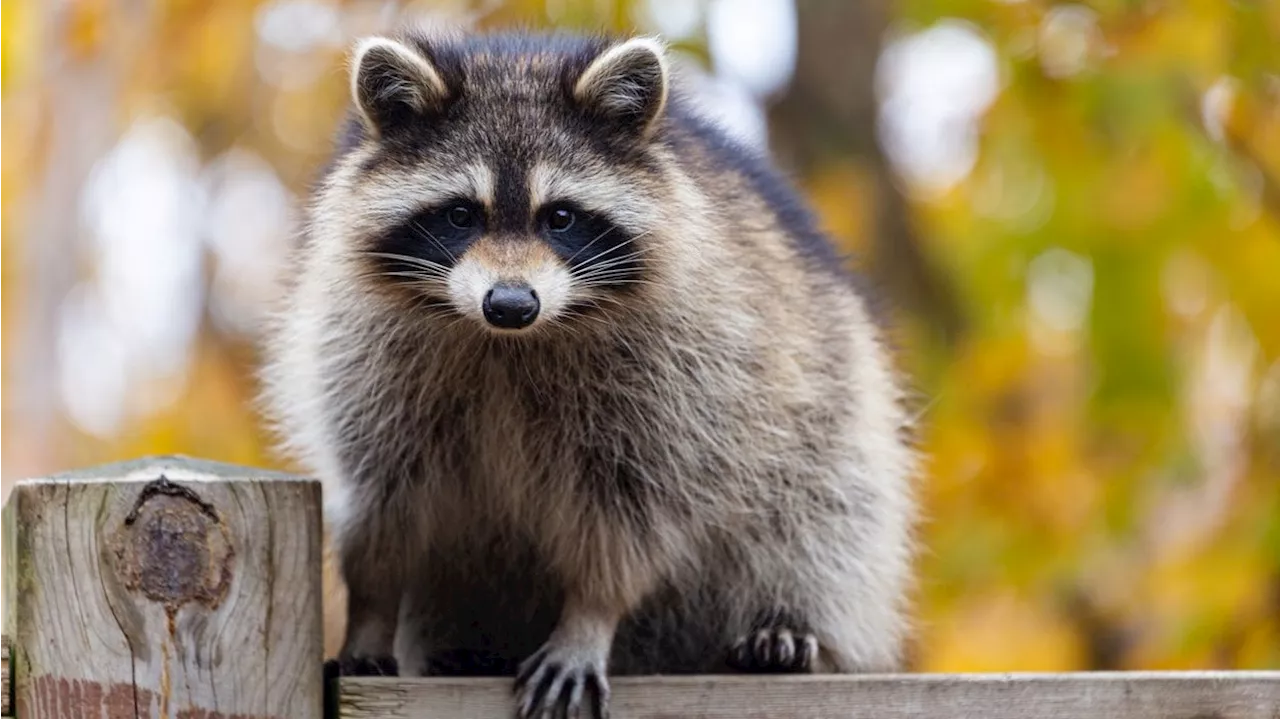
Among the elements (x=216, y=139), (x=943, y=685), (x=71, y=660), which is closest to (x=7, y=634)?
(x=71, y=660)

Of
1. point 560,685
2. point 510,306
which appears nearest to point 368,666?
point 560,685

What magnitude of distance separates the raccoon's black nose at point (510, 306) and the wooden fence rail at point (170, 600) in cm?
53

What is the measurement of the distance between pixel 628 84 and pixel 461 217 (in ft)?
1.37

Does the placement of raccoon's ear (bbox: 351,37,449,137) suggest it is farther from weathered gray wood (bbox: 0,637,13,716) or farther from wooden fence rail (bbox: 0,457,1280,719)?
weathered gray wood (bbox: 0,637,13,716)

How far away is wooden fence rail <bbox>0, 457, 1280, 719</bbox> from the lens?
2.13m

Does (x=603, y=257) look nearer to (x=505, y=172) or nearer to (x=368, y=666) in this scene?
(x=505, y=172)

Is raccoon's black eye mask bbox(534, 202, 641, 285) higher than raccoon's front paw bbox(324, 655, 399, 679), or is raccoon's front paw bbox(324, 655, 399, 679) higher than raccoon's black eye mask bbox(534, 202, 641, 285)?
raccoon's black eye mask bbox(534, 202, 641, 285)

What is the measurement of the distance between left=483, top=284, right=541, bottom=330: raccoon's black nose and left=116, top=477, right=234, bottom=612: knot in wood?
27.0 inches

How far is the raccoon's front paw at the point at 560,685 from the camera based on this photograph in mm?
2619

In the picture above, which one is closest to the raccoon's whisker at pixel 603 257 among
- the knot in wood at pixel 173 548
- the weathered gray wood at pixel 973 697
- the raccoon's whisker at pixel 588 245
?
the raccoon's whisker at pixel 588 245

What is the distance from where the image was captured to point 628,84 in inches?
121

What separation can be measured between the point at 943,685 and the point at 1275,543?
1.93 m

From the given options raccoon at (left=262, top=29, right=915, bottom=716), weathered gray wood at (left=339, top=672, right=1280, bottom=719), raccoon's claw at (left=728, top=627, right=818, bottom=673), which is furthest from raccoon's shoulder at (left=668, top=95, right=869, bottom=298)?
weathered gray wood at (left=339, top=672, right=1280, bottom=719)

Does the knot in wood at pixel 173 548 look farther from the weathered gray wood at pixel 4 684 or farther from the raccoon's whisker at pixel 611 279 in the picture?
the raccoon's whisker at pixel 611 279
